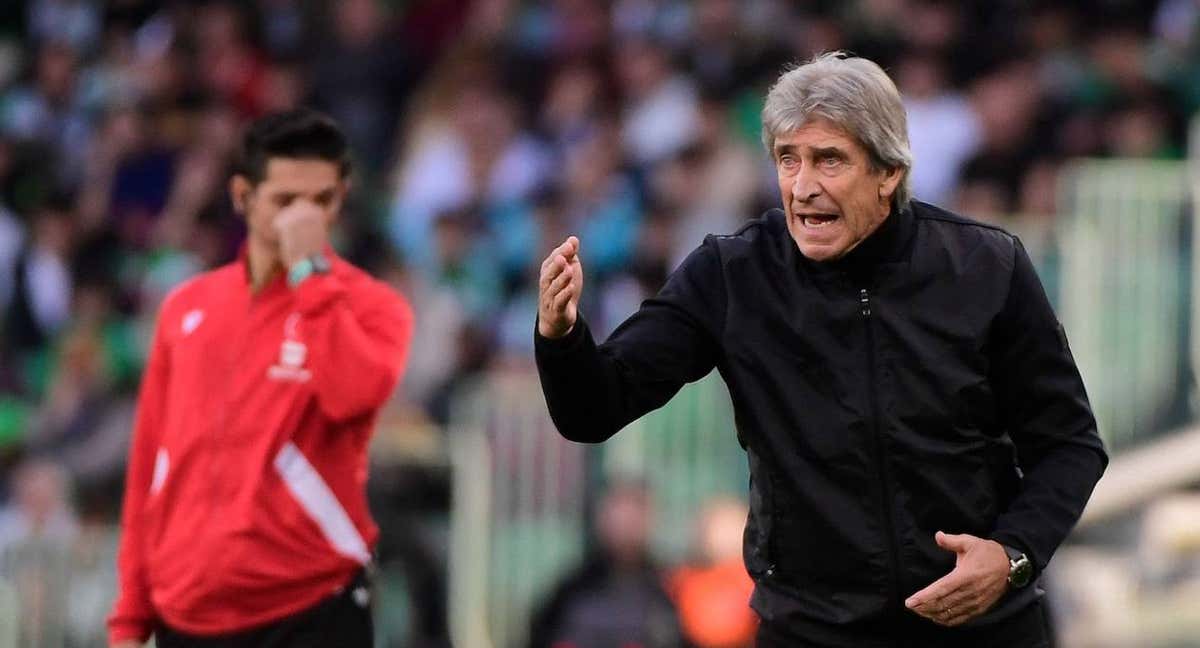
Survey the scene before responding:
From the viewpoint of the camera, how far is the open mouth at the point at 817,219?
4.62m

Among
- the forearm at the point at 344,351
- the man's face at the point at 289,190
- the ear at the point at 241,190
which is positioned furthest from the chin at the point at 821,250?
the ear at the point at 241,190

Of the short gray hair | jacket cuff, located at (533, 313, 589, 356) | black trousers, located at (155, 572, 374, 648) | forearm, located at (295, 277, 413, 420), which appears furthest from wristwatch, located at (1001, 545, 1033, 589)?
black trousers, located at (155, 572, 374, 648)

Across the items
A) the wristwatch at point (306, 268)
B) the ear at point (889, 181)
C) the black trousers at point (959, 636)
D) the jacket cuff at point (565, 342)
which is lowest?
the black trousers at point (959, 636)

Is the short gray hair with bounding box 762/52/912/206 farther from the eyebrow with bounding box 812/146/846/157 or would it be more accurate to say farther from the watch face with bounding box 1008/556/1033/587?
the watch face with bounding box 1008/556/1033/587

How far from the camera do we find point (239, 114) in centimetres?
1452

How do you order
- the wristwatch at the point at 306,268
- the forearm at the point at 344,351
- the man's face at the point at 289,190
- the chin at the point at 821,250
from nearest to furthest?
the chin at the point at 821,250, the forearm at the point at 344,351, the wristwatch at the point at 306,268, the man's face at the point at 289,190

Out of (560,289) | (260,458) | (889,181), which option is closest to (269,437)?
(260,458)

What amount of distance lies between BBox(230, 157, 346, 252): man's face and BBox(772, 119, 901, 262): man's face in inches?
67.6

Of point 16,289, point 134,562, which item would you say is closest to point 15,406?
point 16,289

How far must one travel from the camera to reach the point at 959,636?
4.61 m

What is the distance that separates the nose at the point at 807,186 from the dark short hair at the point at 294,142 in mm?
1813

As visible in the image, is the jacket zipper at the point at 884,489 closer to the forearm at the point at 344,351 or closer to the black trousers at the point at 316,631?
the forearm at the point at 344,351

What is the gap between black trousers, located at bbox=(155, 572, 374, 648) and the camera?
5.70 meters

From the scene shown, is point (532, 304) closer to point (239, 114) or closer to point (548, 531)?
point (548, 531)
